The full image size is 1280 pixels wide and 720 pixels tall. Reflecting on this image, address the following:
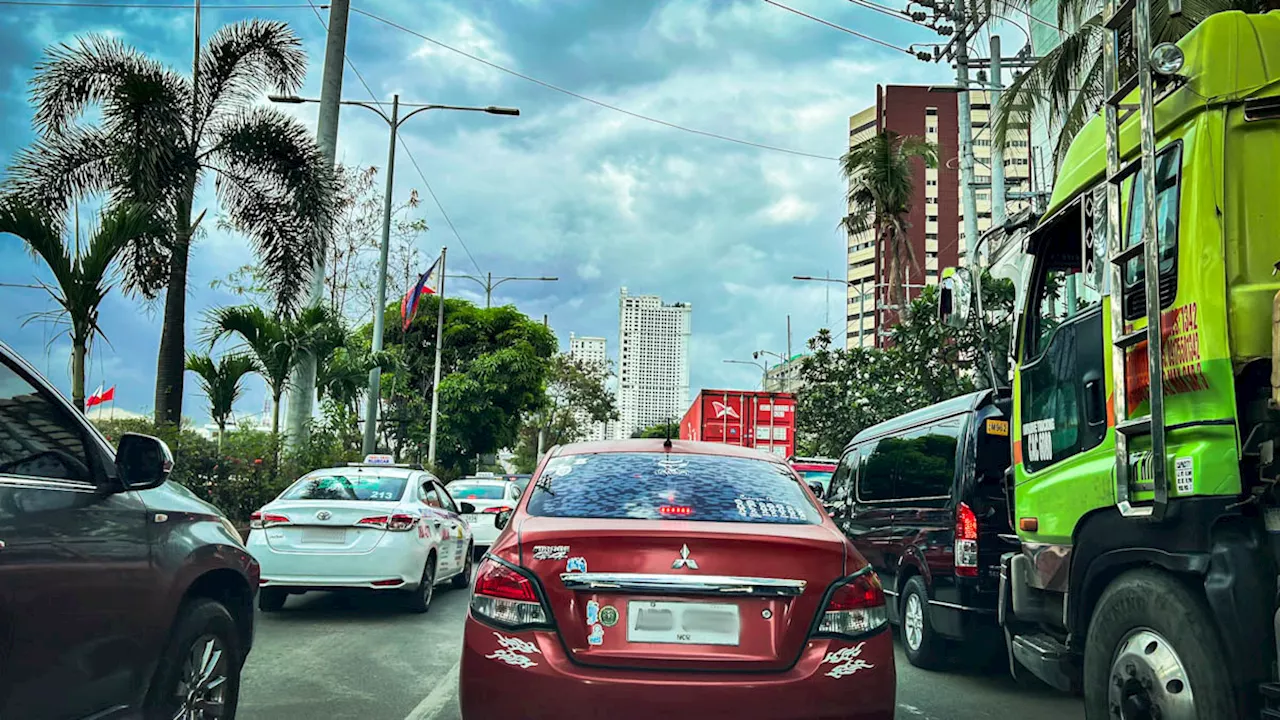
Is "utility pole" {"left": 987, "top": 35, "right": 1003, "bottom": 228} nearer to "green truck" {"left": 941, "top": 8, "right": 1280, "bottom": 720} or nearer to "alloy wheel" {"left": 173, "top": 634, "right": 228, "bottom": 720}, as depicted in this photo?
"green truck" {"left": 941, "top": 8, "right": 1280, "bottom": 720}

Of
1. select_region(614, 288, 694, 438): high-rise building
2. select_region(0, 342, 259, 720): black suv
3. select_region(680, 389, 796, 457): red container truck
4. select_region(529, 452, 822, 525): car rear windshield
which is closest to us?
select_region(0, 342, 259, 720): black suv

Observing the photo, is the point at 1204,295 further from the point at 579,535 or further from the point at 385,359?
the point at 385,359

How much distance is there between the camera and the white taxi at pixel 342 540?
9148mm

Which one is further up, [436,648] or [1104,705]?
[1104,705]

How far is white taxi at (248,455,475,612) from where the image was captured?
30.0ft

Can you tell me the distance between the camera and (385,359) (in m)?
21.0

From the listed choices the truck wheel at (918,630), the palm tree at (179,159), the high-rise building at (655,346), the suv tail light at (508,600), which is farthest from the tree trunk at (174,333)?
the high-rise building at (655,346)

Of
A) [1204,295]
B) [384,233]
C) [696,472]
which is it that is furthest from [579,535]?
[384,233]

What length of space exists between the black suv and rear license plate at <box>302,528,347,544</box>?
471 cm

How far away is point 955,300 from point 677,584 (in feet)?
10.2

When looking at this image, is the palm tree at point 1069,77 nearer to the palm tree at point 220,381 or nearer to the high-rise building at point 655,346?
the palm tree at point 220,381

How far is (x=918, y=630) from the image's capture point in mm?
7801

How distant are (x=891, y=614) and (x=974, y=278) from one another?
3946 mm

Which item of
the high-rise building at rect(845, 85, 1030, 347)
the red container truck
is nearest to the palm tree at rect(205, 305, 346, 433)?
the red container truck
